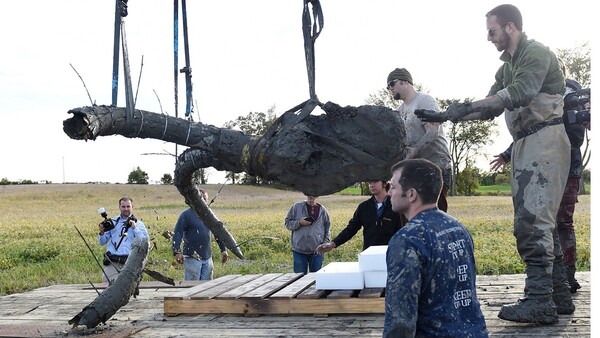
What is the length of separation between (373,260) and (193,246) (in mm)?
3700

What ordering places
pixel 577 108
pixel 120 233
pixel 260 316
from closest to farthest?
pixel 577 108 < pixel 260 316 < pixel 120 233

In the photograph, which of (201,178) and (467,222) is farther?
(467,222)

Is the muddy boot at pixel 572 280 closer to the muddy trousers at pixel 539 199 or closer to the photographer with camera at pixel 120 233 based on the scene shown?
the muddy trousers at pixel 539 199

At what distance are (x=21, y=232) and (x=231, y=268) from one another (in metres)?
11.6

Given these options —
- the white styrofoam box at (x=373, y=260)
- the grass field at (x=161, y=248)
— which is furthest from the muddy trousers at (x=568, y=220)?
the grass field at (x=161, y=248)

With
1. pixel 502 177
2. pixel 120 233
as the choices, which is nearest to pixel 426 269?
pixel 502 177

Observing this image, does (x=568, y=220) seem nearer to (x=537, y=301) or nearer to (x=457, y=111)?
(x=537, y=301)

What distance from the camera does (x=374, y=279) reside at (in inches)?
235

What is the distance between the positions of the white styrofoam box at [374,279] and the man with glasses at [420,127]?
958 millimetres

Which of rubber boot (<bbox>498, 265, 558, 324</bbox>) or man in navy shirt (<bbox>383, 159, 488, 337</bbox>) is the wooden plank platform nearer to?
rubber boot (<bbox>498, 265, 558, 324</bbox>)

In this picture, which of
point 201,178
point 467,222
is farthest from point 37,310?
point 467,222

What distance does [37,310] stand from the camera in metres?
6.73

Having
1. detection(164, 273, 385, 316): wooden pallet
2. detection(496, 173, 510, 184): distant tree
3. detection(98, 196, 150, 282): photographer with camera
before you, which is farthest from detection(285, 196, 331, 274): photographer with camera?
detection(496, 173, 510, 184): distant tree

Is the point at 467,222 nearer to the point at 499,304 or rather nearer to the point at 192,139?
the point at 499,304
